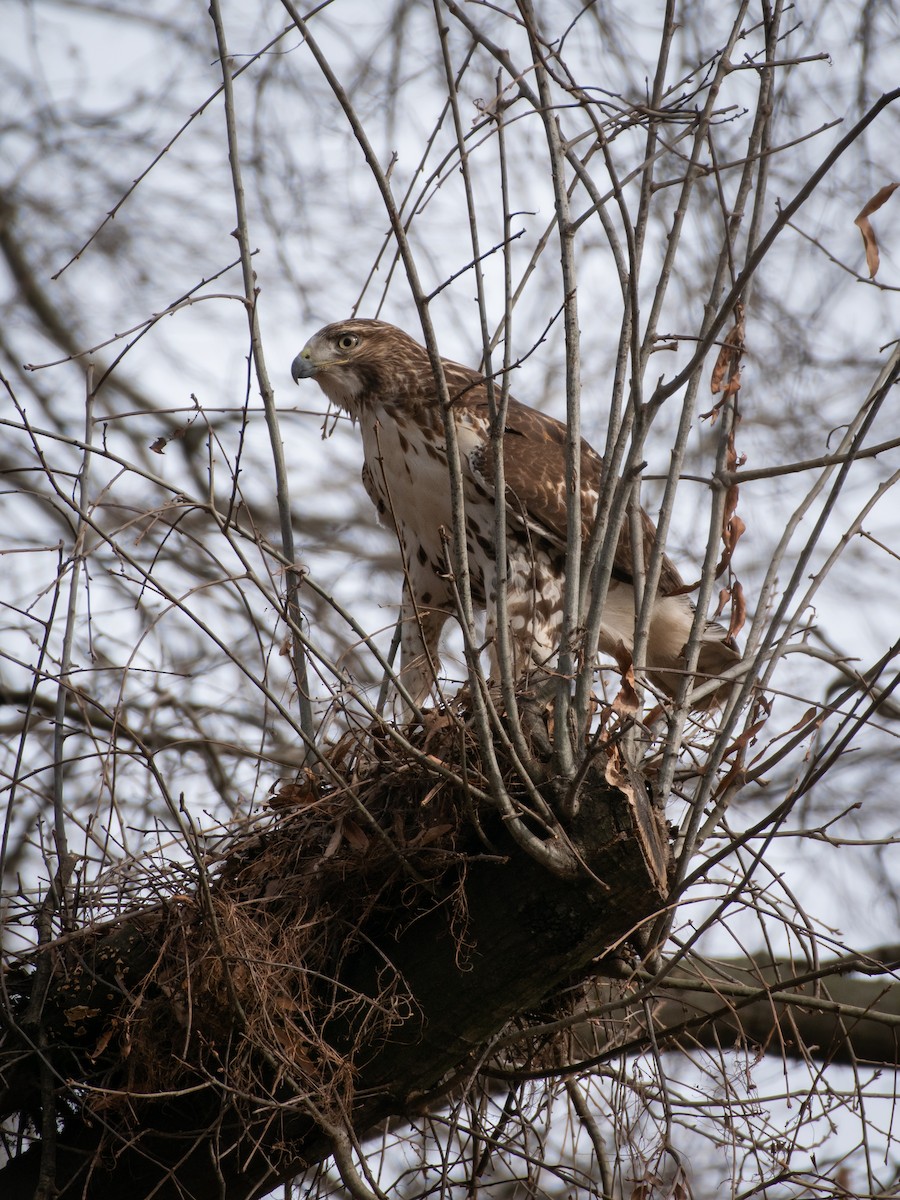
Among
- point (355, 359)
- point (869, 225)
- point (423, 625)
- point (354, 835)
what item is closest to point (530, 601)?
point (423, 625)

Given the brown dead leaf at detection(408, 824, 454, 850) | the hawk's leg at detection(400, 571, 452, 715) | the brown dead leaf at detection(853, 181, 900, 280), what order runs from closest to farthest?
the brown dead leaf at detection(853, 181, 900, 280), the brown dead leaf at detection(408, 824, 454, 850), the hawk's leg at detection(400, 571, 452, 715)

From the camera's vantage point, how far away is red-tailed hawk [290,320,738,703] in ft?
13.2

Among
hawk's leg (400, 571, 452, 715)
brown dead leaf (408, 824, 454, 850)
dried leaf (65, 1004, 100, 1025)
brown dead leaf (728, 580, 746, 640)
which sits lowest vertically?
brown dead leaf (408, 824, 454, 850)

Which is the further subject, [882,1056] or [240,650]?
[240,650]

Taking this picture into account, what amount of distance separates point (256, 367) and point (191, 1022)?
153 centimetres

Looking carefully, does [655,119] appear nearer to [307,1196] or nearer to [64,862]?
[64,862]

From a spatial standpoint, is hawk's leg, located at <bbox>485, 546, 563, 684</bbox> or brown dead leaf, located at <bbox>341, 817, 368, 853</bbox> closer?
brown dead leaf, located at <bbox>341, 817, 368, 853</bbox>

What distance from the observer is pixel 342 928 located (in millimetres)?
2881

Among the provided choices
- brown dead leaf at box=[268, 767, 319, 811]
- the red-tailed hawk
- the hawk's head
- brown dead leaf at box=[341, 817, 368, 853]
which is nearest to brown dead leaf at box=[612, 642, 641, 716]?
brown dead leaf at box=[341, 817, 368, 853]

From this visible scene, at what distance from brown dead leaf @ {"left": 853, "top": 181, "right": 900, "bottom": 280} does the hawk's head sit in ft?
6.54

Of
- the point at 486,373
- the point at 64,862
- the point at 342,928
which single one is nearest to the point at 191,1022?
the point at 342,928

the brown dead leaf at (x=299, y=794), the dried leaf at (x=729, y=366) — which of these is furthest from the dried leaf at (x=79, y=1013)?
the dried leaf at (x=729, y=366)

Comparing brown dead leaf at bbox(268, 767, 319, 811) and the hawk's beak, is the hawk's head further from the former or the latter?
brown dead leaf at bbox(268, 767, 319, 811)

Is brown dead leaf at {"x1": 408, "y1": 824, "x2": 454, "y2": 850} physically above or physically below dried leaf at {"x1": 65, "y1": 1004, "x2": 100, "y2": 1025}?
below
